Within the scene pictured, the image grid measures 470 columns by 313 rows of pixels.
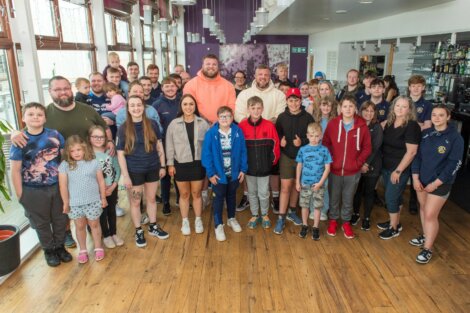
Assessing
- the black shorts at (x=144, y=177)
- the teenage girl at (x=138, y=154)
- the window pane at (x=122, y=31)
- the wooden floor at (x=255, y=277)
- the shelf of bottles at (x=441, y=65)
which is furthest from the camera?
the window pane at (x=122, y=31)

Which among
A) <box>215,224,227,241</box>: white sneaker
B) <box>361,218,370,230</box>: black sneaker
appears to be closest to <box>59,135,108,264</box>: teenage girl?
<box>215,224,227,241</box>: white sneaker

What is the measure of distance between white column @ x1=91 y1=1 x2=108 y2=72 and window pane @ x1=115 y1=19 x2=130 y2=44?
2.18 m

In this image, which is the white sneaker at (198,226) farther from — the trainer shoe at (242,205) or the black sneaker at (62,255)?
the black sneaker at (62,255)

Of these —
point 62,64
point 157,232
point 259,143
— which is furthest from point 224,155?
point 62,64

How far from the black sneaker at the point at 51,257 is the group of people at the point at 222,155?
0.03 ft

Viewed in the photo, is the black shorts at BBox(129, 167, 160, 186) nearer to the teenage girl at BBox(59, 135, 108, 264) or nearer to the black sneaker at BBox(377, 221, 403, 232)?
the teenage girl at BBox(59, 135, 108, 264)

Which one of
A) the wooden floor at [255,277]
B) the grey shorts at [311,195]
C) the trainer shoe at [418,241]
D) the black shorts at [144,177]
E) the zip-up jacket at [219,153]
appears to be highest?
the zip-up jacket at [219,153]

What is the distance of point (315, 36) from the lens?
15781mm

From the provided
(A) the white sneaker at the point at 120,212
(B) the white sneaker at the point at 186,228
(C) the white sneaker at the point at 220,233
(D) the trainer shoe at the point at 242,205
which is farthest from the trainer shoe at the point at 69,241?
(D) the trainer shoe at the point at 242,205

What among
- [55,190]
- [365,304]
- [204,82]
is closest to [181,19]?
[204,82]

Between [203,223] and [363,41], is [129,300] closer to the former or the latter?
[203,223]

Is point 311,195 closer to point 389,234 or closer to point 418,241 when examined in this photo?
point 389,234

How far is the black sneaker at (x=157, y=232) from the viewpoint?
3.92 metres

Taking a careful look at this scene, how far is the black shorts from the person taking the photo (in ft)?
11.7
